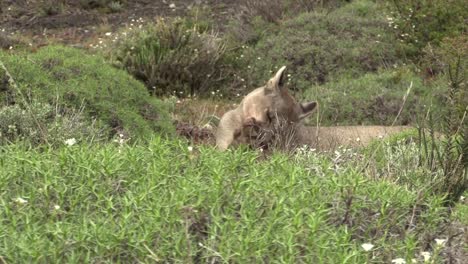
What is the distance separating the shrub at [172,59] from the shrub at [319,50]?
26.2 inches

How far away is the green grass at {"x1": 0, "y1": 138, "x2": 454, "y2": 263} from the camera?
4.08 meters

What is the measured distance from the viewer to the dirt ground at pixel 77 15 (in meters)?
18.1

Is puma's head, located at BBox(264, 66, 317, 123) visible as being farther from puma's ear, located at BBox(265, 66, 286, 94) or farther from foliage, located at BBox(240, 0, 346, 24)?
foliage, located at BBox(240, 0, 346, 24)

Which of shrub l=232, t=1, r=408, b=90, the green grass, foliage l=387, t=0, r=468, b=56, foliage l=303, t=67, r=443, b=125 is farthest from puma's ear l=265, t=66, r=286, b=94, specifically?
the green grass

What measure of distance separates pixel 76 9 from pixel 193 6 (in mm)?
2193

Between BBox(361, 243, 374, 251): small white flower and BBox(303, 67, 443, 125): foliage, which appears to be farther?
BBox(303, 67, 443, 125): foliage

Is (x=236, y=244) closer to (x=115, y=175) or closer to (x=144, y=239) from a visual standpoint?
(x=144, y=239)

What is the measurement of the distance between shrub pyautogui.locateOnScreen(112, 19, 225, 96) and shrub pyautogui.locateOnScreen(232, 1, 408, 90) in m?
0.67

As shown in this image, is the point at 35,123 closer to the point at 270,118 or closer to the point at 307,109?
the point at 270,118

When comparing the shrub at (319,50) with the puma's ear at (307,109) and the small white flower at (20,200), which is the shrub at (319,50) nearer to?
the puma's ear at (307,109)

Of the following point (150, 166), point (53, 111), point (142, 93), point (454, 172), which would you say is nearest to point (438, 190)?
point (454, 172)

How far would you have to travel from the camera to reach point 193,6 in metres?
20.1

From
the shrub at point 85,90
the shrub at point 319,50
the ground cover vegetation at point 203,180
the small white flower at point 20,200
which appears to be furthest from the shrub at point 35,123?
the shrub at point 319,50

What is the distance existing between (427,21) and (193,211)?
1241 centimetres
